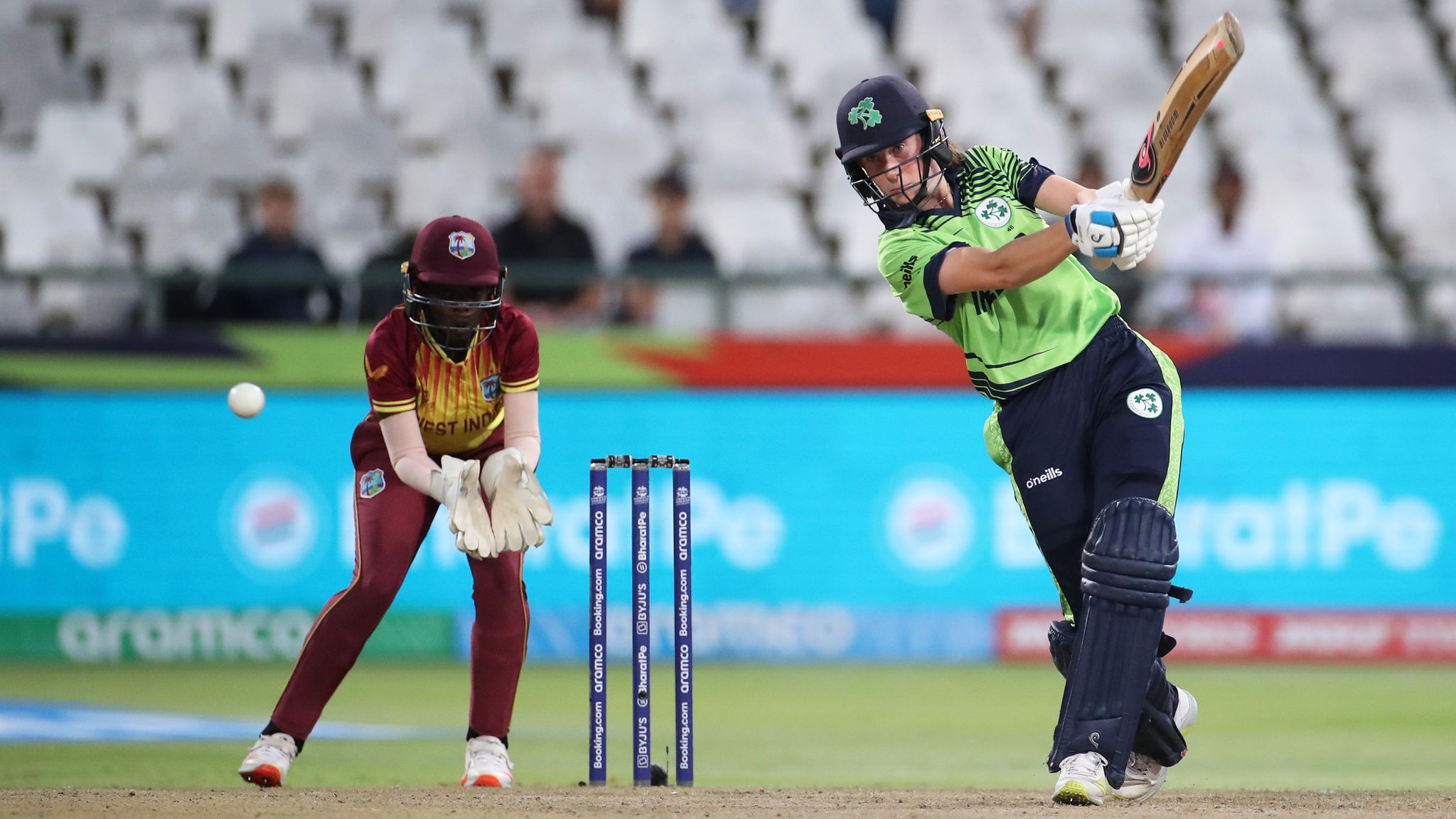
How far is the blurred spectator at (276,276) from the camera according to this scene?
10.4 meters

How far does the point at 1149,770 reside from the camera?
5445 millimetres

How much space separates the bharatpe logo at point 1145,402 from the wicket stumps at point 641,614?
4.64 ft

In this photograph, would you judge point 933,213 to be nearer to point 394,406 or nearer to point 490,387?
point 490,387

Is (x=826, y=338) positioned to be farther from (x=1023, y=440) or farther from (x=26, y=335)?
(x=1023, y=440)

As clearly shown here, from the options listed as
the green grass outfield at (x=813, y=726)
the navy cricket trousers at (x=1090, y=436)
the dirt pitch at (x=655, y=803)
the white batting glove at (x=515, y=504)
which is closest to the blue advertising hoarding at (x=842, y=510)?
the green grass outfield at (x=813, y=726)

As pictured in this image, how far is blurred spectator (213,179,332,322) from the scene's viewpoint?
34.2 feet

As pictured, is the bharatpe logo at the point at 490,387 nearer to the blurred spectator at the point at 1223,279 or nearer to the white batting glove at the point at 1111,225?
the white batting glove at the point at 1111,225

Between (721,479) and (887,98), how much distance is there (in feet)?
18.7

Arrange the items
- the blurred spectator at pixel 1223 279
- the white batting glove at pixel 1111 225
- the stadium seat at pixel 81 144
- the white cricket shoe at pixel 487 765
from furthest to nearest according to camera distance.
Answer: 1. the stadium seat at pixel 81 144
2. the blurred spectator at pixel 1223 279
3. the white cricket shoe at pixel 487 765
4. the white batting glove at pixel 1111 225

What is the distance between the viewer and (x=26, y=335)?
10.4m

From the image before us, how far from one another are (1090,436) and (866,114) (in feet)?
3.74

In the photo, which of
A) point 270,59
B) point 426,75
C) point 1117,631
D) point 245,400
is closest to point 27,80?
point 270,59

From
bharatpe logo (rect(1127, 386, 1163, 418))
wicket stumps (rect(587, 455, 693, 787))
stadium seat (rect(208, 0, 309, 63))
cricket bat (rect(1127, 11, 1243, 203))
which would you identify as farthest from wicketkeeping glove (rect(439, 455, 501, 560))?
stadium seat (rect(208, 0, 309, 63))

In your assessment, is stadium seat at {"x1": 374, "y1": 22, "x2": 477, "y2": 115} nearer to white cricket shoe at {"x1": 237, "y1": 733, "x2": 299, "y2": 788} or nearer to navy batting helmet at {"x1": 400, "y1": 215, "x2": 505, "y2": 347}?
navy batting helmet at {"x1": 400, "y1": 215, "x2": 505, "y2": 347}
